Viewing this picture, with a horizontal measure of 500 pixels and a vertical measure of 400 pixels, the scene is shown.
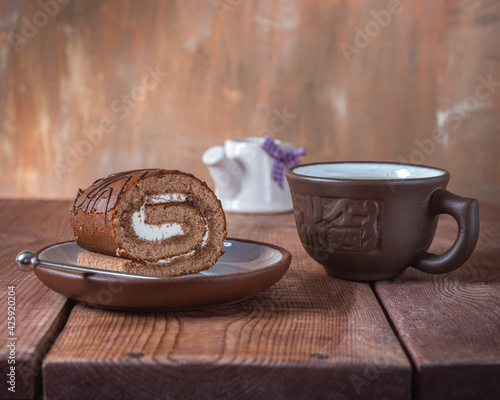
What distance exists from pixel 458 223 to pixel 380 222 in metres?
0.09

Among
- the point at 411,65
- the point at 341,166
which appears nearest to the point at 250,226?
the point at 341,166

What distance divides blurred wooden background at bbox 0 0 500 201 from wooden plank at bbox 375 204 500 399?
126cm

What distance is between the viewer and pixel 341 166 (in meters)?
0.93

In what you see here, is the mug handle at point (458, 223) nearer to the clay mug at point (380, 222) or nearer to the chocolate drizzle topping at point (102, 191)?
the clay mug at point (380, 222)

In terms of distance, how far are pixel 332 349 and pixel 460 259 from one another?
0.27 m

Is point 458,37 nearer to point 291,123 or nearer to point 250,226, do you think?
point 291,123

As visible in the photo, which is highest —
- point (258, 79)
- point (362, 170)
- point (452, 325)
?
point (258, 79)

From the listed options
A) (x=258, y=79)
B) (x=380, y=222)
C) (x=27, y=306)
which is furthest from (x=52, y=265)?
(x=258, y=79)

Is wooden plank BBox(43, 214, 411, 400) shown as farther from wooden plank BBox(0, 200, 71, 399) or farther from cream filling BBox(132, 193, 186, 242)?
cream filling BBox(132, 193, 186, 242)

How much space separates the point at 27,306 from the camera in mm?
700

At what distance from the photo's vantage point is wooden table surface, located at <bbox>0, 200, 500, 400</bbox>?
54 cm

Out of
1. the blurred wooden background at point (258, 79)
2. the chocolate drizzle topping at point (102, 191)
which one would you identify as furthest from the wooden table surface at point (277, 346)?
the blurred wooden background at point (258, 79)

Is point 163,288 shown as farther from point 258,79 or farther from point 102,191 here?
point 258,79

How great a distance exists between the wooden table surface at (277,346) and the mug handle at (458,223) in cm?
3
